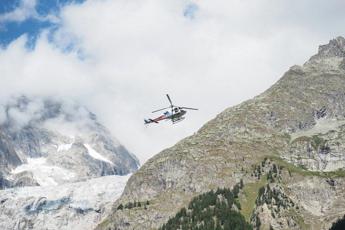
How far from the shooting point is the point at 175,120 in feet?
655

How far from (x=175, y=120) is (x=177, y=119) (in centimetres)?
68

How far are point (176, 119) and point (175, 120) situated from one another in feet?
1.37

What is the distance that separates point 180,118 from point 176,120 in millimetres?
1316

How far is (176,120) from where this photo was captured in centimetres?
19938

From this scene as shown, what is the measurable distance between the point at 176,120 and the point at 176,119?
572mm

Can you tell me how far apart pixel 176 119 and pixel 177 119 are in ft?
1.53

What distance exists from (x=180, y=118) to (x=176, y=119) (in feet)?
3.83

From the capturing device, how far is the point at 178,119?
19938cm

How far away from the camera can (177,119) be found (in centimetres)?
19950

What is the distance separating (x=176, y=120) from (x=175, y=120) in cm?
47

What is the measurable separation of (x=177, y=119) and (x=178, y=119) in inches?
12.1

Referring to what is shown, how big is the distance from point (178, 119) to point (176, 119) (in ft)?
2.46

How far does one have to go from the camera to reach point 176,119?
7869 inches

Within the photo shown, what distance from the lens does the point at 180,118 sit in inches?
7864
